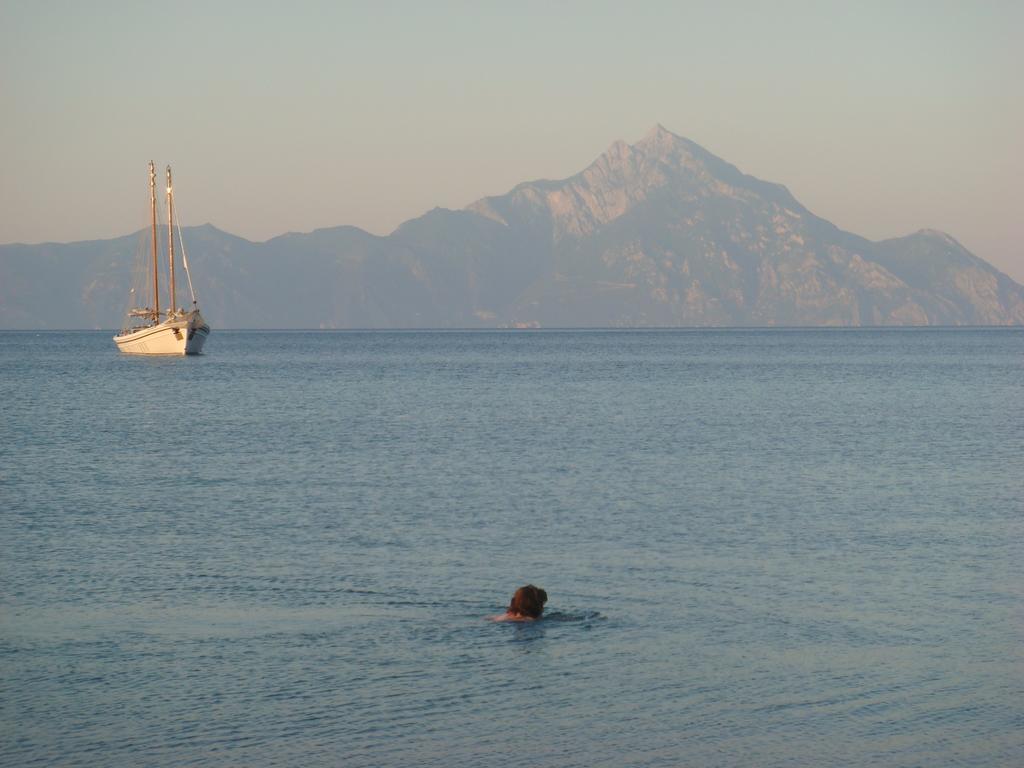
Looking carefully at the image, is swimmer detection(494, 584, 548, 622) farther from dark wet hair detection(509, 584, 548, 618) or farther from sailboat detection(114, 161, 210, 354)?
sailboat detection(114, 161, 210, 354)

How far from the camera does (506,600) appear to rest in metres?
24.9

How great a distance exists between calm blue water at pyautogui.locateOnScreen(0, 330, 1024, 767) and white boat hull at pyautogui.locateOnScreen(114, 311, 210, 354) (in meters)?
84.9

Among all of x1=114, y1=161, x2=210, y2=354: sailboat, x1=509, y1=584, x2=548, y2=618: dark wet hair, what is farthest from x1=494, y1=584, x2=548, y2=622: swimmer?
x1=114, y1=161, x2=210, y2=354: sailboat

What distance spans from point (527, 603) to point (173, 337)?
122m

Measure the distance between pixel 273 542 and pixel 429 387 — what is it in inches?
2838

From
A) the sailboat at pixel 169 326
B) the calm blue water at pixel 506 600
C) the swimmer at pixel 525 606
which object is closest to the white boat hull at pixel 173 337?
the sailboat at pixel 169 326

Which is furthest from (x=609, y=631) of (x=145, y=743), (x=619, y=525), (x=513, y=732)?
(x=619, y=525)

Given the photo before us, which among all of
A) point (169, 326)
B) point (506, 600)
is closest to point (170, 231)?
point (169, 326)

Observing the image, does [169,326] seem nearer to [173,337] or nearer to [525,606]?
[173,337]

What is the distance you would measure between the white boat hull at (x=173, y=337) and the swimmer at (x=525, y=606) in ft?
384

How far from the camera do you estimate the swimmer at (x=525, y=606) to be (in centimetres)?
2280

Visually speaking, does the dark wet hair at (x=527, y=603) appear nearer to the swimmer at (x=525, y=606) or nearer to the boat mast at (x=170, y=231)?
the swimmer at (x=525, y=606)

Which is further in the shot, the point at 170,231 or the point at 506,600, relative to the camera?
the point at 170,231

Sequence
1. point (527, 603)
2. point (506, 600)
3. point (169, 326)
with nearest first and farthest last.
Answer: point (527, 603), point (506, 600), point (169, 326)
